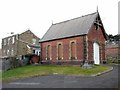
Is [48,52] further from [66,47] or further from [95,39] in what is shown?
[95,39]

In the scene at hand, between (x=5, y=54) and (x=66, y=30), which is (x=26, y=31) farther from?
(x=66, y=30)

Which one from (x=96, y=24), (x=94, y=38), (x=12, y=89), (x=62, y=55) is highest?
(x=96, y=24)

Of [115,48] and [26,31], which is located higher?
[26,31]

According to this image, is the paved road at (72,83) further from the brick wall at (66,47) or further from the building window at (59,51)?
the building window at (59,51)

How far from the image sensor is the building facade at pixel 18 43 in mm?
57866

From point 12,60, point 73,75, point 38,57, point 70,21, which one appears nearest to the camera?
point 73,75

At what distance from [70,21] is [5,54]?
1196 inches

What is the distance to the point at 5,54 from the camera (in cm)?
6359

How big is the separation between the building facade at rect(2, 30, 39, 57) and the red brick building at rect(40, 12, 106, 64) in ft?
59.7

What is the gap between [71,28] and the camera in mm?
37438

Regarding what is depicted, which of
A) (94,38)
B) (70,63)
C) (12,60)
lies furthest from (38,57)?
(94,38)

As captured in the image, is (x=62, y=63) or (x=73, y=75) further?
(x=62, y=63)

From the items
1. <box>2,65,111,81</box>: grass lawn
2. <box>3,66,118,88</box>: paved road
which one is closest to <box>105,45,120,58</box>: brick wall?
<box>2,65,111,81</box>: grass lawn

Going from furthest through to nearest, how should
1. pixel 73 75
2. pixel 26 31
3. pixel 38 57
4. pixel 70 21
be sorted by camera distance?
pixel 26 31, pixel 38 57, pixel 70 21, pixel 73 75
